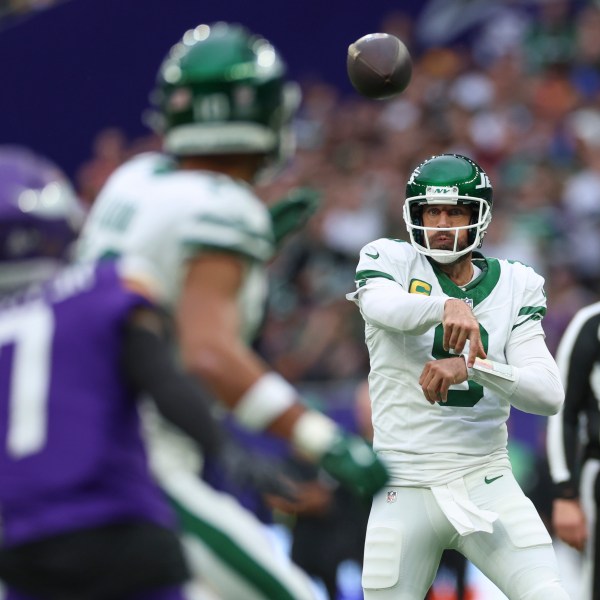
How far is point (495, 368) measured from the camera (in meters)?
4.81

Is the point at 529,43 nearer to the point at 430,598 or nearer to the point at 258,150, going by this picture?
the point at 430,598

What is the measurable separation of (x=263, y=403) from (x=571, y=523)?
8.49 feet

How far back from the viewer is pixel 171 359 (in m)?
3.13

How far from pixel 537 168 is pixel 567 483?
6829 mm

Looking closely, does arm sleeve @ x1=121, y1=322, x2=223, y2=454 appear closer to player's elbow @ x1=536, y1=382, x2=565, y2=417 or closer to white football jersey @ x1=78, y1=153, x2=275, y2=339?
white football jersey @ x1=78, y1=153, x2=275, y2=339

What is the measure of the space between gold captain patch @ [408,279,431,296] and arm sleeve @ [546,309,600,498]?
1.03 m

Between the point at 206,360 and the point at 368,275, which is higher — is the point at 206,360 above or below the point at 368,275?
above

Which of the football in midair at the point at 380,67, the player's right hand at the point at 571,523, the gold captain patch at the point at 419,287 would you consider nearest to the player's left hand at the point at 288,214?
the gold captain patch at the point at 419,287

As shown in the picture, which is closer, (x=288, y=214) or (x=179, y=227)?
(x=179, y=227)

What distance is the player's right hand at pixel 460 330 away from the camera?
15.3ft

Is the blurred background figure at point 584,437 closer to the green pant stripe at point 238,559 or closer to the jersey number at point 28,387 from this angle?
the green pant stripe at point 238,559

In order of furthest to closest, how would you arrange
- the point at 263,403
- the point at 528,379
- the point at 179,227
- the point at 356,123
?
the point at 356,123 < the point at 528,379 < the point at 179,227 < the point at 263,403

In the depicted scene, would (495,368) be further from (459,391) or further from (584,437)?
(584,437)

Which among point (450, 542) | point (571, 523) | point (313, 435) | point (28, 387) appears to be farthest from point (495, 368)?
point (28, 387)
